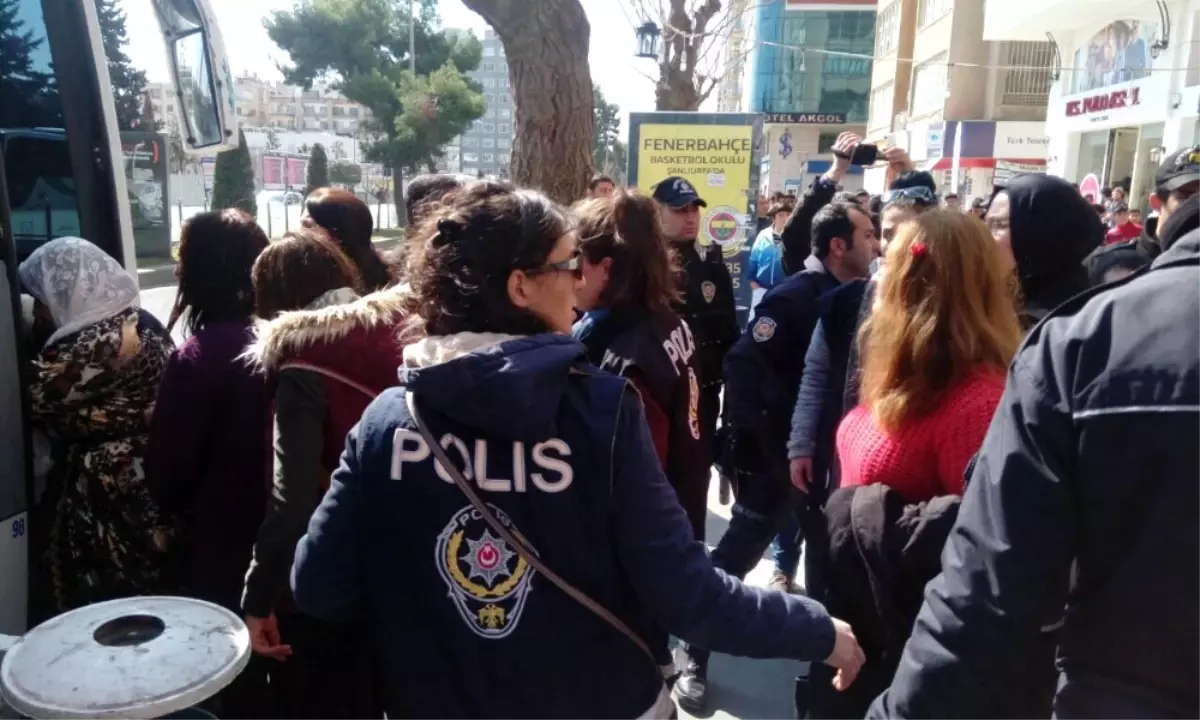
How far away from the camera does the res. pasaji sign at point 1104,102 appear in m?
15.7

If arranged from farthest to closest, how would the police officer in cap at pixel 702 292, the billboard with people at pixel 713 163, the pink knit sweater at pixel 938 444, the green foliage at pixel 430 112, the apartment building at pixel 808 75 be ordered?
1. the apartment building at pixel 808 75
2. the green foliage at pixel 430 112
3. the billboard with people at pixel 713 163
4. the police officer in cap at pixel 702 292
5. the pink knit sweater at pixel 938 444

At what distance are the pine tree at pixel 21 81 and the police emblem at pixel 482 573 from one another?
273 cm

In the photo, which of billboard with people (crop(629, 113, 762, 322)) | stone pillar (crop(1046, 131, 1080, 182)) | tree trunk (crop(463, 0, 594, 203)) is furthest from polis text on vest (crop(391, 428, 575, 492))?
stone pillar (crop(1046, 131, 1080, 182))

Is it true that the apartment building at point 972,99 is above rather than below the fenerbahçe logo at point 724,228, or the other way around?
above

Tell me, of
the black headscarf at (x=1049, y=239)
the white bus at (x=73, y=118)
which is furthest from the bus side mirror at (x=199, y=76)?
the black headscarf at (x=1049, y=239)

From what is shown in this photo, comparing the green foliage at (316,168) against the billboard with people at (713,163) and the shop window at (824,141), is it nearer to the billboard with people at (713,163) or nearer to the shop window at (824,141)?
the shop window at (824,141)

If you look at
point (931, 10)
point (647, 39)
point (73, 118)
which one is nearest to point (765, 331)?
point (73, 118)

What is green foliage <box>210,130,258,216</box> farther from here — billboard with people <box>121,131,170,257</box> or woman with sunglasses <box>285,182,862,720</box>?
woman with sunglasses <box>285,182,862,720</box>

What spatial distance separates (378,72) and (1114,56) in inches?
1011

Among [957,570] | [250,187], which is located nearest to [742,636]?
[957,570]

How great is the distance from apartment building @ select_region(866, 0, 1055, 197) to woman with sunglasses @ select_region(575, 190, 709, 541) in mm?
22300

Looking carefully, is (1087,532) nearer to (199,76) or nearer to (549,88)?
(199,76)

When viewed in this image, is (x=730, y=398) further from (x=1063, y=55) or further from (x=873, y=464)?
(x=1063, y=55)

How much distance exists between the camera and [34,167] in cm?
338
